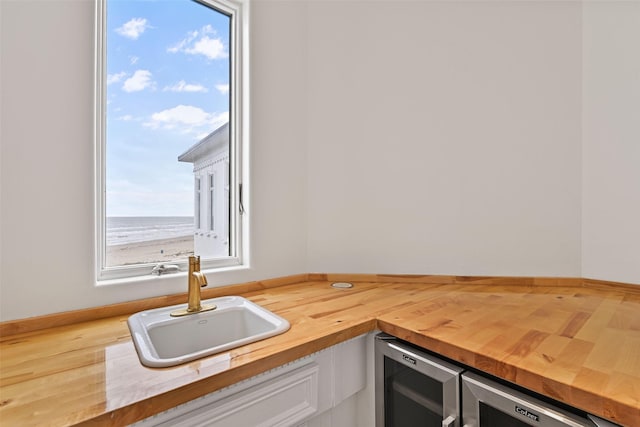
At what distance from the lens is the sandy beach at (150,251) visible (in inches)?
51.2

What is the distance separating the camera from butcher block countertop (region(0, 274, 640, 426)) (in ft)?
2.18

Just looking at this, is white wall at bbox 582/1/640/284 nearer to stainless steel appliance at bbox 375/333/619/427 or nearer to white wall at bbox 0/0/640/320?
white wall at bbox 0/0/640/320

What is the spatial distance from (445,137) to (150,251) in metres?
1.60

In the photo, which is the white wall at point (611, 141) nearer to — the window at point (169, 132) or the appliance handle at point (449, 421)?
the appliance handle at point (449, 421)

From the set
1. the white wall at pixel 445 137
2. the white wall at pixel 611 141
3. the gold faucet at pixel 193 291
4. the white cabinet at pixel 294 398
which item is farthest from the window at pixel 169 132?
the white wall at pixel 611 141

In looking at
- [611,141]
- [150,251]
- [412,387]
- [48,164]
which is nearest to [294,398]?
[412,387]

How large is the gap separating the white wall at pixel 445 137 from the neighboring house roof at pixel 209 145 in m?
0.50

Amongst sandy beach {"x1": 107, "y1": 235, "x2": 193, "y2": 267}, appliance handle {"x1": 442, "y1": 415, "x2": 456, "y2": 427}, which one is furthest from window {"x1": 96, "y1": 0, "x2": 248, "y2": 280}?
appliance handle {"x1": 442, "y1": 415, "x2": 456, "y2": 427}

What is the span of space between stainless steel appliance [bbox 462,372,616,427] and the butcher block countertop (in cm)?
4

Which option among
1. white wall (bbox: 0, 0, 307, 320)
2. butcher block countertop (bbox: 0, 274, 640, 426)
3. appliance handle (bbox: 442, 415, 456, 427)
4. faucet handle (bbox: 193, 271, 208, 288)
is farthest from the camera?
faucet handle (bbox: 193, 271, 208, 288)

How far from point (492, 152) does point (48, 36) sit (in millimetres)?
1977

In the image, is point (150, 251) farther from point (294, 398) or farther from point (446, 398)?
point (446, 398)

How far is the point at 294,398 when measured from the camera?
3.10ft

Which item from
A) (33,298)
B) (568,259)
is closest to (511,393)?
(568,259)
